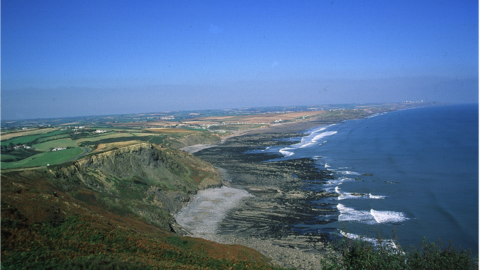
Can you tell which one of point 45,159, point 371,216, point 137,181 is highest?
point 45,159

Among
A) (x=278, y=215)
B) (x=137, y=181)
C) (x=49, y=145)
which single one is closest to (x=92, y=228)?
(x=278, y=215)

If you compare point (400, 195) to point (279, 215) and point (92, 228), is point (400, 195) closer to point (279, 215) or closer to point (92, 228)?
point (279, 215)

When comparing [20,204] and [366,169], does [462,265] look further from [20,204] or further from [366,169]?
[366,169]

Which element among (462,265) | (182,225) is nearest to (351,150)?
(182,225)

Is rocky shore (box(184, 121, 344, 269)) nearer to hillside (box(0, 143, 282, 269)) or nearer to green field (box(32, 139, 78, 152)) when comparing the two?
hillside (box(0, 143, 282, 269))

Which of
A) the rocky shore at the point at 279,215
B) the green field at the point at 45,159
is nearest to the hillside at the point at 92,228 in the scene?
the rocky shore at the point at 279,215

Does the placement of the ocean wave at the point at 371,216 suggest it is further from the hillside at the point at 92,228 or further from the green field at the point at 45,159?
the green field at the point at 45,159
